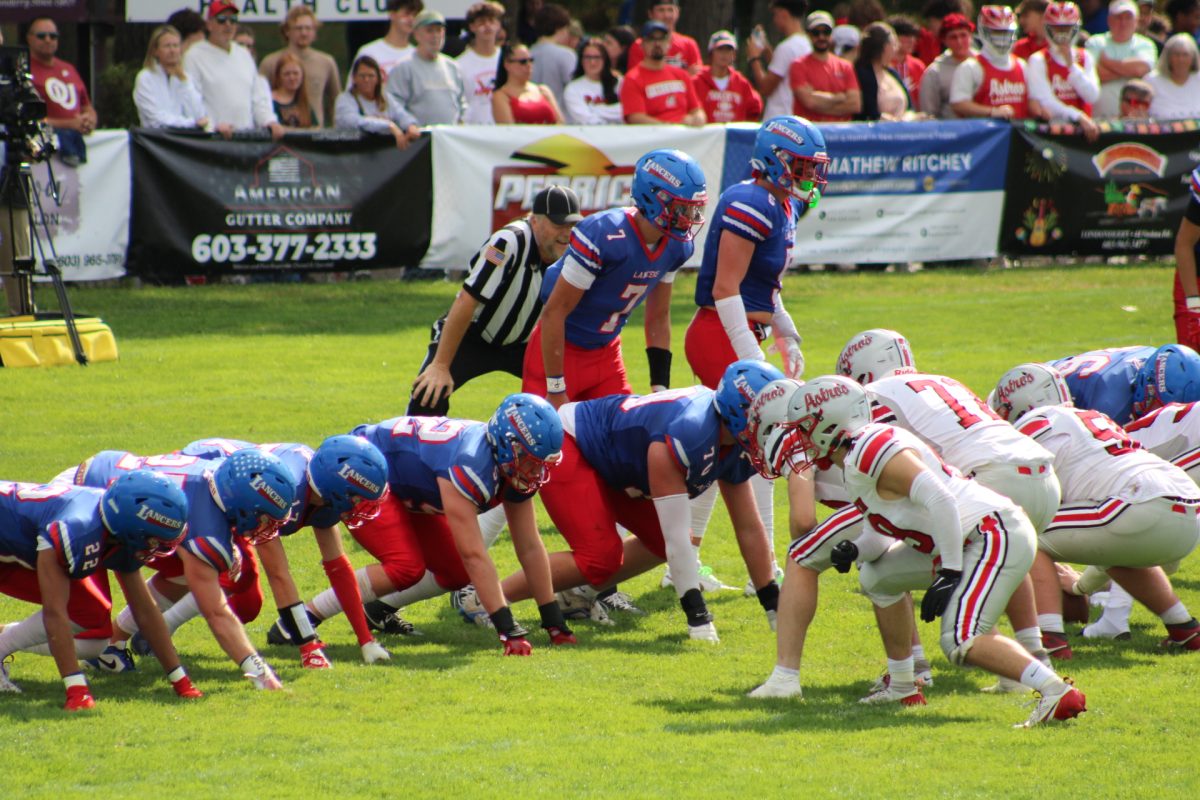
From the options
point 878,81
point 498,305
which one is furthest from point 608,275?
point 878,81

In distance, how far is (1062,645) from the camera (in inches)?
273

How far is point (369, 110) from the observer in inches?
647

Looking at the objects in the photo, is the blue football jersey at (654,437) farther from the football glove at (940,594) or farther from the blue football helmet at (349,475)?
the football glove at (940,594)

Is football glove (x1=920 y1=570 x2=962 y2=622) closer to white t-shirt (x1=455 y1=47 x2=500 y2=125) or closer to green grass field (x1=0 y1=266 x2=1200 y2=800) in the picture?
green grass field (x1=0 y1=266 x2=1200 y2=800)

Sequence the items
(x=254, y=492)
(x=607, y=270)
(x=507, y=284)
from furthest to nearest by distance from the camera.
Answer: (x=507, y=284) → (x=607, y=270) → (x=254, y=492)

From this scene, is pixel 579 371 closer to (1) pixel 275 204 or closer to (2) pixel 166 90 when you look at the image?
(1) pixel 275 204

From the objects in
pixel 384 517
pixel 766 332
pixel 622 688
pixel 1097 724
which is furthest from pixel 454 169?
pixel 1097 724

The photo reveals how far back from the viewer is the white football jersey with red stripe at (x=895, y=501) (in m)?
5.84

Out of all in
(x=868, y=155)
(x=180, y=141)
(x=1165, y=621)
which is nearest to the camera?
(x=1165, y=621)

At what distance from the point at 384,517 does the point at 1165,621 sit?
3.63 m

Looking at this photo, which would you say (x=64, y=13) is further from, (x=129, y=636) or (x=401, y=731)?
(x=401, y=731)

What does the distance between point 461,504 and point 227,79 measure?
1016 cm

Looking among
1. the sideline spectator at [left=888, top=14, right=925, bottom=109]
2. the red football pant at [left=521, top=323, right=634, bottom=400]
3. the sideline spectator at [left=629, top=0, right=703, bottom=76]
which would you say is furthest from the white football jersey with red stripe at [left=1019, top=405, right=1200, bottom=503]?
the sideline spectator at [left=888, top=14, right=925, bottom=109]

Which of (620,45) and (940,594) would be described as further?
(620,45)
